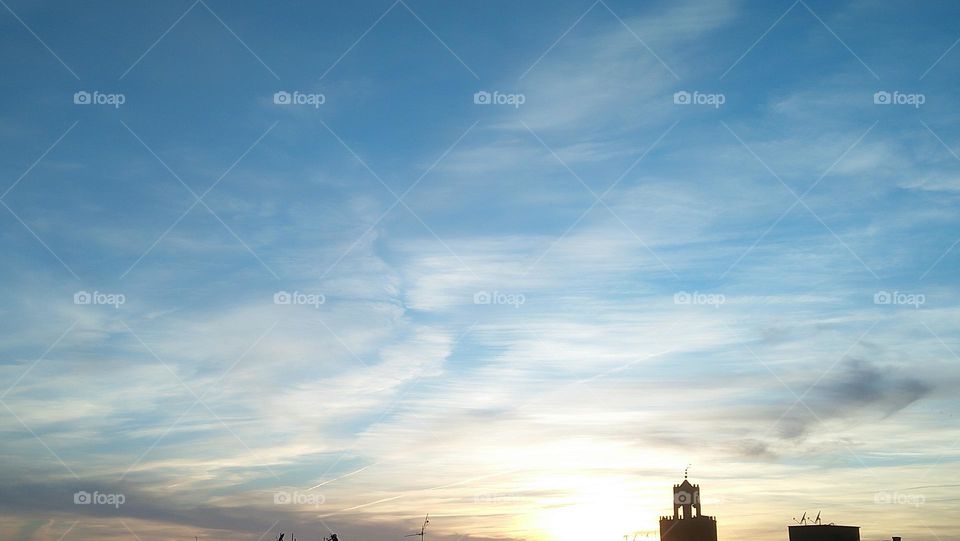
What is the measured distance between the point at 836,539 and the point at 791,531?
8478mm

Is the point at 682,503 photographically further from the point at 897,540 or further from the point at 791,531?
the point at 897,540

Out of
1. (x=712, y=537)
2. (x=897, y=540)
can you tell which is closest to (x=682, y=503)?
(x=712, y=537)

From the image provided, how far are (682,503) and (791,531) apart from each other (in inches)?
808

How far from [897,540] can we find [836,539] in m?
25.7

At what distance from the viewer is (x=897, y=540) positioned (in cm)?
18725

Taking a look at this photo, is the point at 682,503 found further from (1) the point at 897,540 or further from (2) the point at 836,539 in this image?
(1) the point at 897,540

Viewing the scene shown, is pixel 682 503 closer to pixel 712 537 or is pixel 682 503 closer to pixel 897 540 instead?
pixel 712 537

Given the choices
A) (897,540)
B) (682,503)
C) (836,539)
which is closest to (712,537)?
(682,503)

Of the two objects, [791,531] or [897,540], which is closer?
[791,531]

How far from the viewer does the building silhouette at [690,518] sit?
180 metres

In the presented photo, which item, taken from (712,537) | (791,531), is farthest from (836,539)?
(712,537)

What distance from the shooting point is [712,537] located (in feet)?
595

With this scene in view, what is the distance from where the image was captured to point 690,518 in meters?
181

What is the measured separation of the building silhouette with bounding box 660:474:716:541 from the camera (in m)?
180
